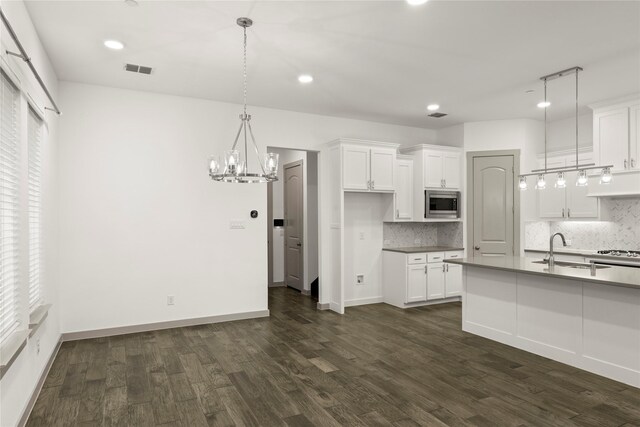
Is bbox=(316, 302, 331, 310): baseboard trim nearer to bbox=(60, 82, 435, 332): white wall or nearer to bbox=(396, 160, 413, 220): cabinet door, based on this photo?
bbox=(60, 82, 435, 332): white wall

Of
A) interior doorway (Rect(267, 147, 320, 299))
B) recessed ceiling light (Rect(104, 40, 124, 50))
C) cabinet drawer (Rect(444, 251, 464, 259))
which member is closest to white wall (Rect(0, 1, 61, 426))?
recessed ceiling light (Rect(104, 40, 124, 50))

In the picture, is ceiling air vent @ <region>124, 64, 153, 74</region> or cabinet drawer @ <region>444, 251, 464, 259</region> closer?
ceiling air vent @ <region>124, 64, 153, 74</region>

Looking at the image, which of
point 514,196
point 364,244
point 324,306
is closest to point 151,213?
point 324,306

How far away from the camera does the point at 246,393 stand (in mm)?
3109

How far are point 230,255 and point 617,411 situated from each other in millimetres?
4153

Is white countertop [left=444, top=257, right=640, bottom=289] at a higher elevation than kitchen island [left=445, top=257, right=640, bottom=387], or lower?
higher

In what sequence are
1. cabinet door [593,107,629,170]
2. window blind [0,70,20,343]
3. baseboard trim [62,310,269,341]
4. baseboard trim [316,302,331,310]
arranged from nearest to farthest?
1. window blind [0,70,20,343]
2. baseboard trim [62,310,269,341]
3. cabinet door [593,107,629,170]
4. baseboard trim [316,302,331,310]

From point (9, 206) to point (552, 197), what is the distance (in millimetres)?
6359

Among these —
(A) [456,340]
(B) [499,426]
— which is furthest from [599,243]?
(B) [499,426]

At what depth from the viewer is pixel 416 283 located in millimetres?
5918

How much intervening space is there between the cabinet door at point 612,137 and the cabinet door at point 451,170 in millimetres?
1869

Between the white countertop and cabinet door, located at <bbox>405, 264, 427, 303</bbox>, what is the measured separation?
144 cm

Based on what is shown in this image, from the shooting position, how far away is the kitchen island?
10.5 ft

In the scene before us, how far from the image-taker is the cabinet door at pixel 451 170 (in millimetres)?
6344
